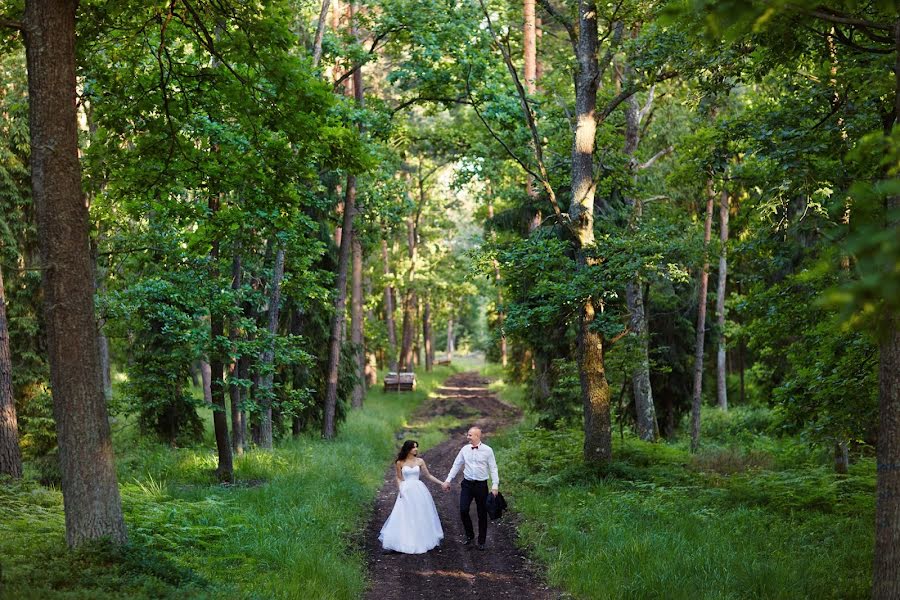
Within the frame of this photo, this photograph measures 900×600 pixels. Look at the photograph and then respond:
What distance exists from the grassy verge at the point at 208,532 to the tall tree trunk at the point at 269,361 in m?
0.56

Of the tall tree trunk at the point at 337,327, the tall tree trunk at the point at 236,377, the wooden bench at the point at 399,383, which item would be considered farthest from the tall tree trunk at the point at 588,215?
the wooden bench at the point at 399,383

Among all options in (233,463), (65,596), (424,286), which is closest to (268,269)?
(233,463)

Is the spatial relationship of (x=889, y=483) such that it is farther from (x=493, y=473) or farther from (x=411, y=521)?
(x=411, y=521)

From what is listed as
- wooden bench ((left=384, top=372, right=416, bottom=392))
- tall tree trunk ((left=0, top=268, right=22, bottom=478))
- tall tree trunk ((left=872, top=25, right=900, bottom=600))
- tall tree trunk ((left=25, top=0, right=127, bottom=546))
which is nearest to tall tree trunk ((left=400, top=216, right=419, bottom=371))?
wooden bench ((left=384, top=372, right=416, bottom=392))

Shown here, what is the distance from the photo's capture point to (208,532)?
31.4 feet

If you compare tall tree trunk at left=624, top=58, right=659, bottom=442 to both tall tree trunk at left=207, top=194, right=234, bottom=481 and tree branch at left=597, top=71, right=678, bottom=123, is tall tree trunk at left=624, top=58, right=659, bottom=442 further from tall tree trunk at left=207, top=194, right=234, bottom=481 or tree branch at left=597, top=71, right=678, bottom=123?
tall tree trunk at left=207, top=194, right=234, bottom=481

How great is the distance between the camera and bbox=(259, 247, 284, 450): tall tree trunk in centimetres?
1532

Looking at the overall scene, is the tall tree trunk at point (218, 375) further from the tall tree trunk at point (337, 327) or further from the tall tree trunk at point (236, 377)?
the tall tree trunk at point (337, 327)

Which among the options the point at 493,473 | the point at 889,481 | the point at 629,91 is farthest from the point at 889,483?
the point at 629,91

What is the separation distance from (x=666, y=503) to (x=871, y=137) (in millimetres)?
8695

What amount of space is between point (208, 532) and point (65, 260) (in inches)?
171

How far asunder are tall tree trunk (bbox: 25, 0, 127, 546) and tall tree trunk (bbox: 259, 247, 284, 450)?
778cm

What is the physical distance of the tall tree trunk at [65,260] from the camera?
678 cm

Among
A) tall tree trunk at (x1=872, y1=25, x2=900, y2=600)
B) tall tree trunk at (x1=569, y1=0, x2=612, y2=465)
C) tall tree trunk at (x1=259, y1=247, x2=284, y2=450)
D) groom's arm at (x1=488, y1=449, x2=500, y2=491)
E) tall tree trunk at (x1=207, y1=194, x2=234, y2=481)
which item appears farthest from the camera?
tall tree trunk at (x1=259, y1=247, x2=284, y2=450)
